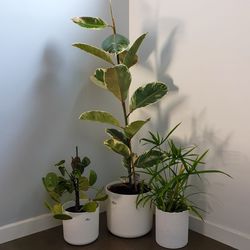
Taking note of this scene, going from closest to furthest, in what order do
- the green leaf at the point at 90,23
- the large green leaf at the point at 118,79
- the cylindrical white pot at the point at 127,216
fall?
the large green leaf at the point at 118,79
the green leaf at the point at 90,23
the cylindrical white pot at the point at 127,216

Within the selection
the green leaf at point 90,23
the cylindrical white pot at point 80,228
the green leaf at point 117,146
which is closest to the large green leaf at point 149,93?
the green leaf at point 117,146

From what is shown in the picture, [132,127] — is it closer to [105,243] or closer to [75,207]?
[75,207]

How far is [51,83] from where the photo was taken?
204 centimetres

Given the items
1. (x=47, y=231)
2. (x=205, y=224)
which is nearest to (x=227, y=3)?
(x=205, y=224)

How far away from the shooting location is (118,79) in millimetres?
1810

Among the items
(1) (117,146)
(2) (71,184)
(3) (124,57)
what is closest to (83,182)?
(2) (71,184)

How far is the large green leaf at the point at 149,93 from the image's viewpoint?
6.11 feet

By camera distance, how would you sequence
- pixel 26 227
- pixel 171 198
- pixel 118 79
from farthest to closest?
pixel 26 227
pixel 171 198
pixel 118 79

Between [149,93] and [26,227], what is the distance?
101cm

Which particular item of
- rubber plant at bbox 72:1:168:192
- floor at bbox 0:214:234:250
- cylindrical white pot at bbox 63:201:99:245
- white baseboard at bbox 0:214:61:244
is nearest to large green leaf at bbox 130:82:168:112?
rubber plant at bbox 72:1:168:192

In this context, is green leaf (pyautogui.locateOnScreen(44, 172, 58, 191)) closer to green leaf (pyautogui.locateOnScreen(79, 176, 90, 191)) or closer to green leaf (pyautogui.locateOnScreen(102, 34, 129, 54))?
green leaf (pyautogui.locateOnScreen(79, 176, 90, 191))

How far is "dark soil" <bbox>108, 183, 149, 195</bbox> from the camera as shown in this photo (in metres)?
2.05

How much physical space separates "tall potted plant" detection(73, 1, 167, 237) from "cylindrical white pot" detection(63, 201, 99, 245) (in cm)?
15

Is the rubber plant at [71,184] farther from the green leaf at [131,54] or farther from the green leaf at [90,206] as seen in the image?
the green leaf at [131,54]
